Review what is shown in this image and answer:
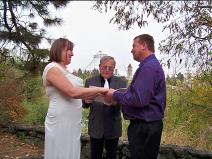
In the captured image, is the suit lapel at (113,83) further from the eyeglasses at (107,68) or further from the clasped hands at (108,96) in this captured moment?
the clasped hands at (108,96)

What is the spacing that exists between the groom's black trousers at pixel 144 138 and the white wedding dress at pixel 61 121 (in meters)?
0.52

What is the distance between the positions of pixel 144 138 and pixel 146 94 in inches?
17.9

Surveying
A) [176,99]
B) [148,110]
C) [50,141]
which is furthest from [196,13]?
[50,141]

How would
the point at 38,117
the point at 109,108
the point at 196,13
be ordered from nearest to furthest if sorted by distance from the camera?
the point at 109,108
the point at 196,13
the point at 38,117

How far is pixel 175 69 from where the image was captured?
8453 mm

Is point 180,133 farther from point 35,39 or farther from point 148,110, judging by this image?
point 148,110

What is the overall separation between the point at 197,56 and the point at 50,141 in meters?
3.92

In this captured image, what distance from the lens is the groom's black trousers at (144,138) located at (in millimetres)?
3799

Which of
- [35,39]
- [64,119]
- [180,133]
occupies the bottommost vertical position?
[180,133]

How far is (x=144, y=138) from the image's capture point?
150 inches

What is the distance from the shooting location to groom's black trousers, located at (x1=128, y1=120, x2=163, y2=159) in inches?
150

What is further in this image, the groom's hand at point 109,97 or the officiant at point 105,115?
the officiant at point 105,115

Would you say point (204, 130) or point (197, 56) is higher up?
point (197, 56)

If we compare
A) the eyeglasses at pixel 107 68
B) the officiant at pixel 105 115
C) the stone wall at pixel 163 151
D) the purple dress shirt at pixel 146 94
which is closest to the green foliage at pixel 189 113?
the stone wall at pixel 163 151
